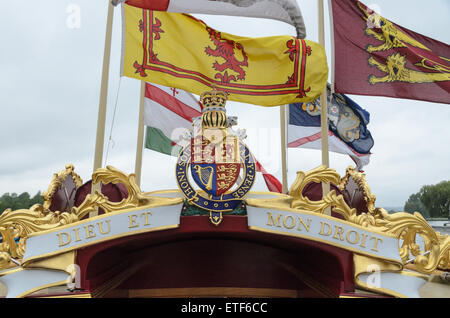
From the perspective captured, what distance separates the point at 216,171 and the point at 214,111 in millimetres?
911

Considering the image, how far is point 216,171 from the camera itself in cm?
378

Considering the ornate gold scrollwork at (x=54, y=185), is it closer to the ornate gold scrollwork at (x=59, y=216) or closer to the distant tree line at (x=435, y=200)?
A: the ornate gold scrollwork at (x=59, y=216)

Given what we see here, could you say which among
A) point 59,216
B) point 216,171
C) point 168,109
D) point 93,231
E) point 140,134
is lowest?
point 93,231

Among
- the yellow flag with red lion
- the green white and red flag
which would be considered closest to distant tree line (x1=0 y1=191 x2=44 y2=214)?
the green white and red flag

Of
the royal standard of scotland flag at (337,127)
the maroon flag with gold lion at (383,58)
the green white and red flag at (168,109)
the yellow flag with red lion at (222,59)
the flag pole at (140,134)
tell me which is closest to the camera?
the yellow flag with red lion at (222,59)

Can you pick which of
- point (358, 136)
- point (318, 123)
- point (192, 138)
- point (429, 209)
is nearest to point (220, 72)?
point (192, 138)

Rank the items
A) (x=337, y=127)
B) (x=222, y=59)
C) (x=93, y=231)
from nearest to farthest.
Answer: (x=93, y=231), (x=222, y=59), (x=337, y=127)

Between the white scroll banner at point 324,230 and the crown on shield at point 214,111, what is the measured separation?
114 cm

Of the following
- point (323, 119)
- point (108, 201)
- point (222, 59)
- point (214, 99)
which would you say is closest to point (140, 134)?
point (222, 59)

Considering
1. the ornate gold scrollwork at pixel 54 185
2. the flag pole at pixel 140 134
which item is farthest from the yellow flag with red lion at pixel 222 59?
the flag pole at pixel 140 134

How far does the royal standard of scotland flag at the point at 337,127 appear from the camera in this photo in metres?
10.6

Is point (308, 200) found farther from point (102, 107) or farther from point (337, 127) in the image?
point (337, 127)

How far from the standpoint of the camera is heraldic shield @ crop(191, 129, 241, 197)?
12.3ft

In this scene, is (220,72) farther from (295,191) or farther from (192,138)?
(295,191)
